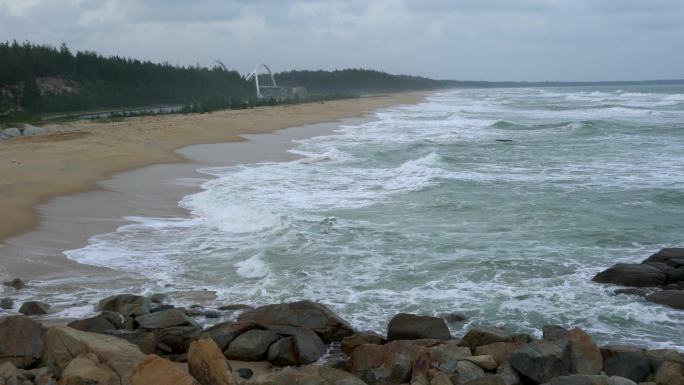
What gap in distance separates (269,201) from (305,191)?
59.0 inches

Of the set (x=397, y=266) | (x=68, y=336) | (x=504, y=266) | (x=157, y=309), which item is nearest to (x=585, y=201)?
(x=504, y=266)

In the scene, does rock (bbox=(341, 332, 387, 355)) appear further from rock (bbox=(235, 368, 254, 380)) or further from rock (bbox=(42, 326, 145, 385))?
rock (bbox=(42, 326, 145, 385))

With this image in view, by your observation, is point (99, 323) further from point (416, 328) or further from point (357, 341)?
point (416, 328)

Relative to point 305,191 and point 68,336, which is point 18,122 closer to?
point 305,191

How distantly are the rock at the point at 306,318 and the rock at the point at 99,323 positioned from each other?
1.19 metres

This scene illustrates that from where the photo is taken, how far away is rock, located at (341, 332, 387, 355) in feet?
20.3

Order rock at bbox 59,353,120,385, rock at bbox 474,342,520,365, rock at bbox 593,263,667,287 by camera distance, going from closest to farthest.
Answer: rock at bbox 59,353,120,385
rock at bbox 474,342,520,365
rock at bbox 593,263,667,287

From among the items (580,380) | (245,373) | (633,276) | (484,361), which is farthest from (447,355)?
(633,276)

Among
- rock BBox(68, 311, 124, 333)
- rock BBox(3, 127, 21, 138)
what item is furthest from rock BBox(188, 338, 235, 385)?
rock BBox(3, 127, 21, 138)

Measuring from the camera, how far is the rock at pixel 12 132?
24.0 m

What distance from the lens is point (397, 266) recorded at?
9.18m

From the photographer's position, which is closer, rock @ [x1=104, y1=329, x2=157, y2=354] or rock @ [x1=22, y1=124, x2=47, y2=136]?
rock @ [x1=104, y1=329, x2=157, y2=354]

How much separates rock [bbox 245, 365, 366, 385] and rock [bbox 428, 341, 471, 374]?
31.3 inches

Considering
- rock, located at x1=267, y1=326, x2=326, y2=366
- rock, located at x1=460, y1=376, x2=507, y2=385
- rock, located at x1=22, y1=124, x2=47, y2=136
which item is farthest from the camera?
rock, located at x1=22, y1=124, x2=47, y2=136
